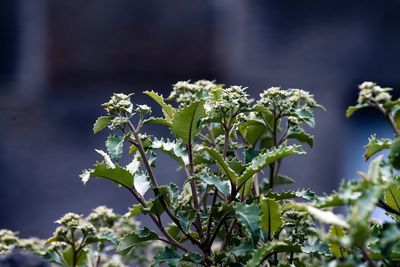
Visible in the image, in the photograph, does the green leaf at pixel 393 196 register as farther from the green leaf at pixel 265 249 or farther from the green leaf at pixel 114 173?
the green leaf at pixel 114 173

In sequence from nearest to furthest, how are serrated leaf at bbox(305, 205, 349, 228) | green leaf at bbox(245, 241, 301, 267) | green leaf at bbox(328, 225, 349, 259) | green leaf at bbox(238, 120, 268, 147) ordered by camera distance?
serrated leaf at bbox(305, 205, 349, 228) < green leaf at bbox(245, 241, 301, 267) < green leaf at bbox(328, 225, 349, 259) < green leaf at bbox(238, 120, 268, 147)

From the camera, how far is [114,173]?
99cm

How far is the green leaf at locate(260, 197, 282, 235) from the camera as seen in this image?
3.14 feet

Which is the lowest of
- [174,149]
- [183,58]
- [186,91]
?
[174,149]

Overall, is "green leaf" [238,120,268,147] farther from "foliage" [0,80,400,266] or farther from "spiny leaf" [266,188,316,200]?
"spiny leaf" [266,188,316,200]

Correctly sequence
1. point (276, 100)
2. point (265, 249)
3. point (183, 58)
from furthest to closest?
point (183, 58) < point (276, 100) < point (265, 249)

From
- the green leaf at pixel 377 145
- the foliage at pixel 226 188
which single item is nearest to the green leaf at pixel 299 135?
the foliage at pixel 226 188

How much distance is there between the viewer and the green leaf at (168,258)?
3.32 feet

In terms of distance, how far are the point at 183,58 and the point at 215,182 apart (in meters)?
3.47

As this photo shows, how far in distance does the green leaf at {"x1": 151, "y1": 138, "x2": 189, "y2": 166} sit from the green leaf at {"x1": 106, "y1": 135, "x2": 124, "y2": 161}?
2.1 inches

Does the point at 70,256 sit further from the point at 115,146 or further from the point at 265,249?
the point at 265,249

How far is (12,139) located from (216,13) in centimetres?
160

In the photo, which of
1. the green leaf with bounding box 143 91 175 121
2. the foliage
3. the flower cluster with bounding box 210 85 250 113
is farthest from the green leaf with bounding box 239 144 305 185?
the green leaf with bounding box 143 91 175 121

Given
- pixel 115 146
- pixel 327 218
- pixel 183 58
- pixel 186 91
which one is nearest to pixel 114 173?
pixel 115 146
